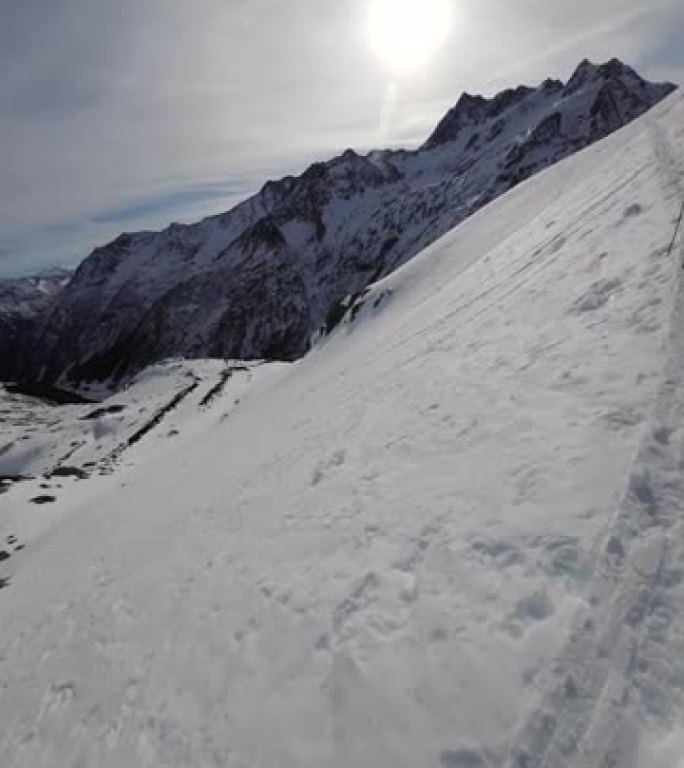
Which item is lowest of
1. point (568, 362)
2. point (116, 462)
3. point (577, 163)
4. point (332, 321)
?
point (116, 462)

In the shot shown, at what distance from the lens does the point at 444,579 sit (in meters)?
7.04

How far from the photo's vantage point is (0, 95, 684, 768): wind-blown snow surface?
533cm

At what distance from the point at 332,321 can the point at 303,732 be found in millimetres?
42044

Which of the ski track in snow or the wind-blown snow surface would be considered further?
the wind-blown snow surface

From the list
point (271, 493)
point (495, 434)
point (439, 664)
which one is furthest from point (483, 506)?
point (271, 493)

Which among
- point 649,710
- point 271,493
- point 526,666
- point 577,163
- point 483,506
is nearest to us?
point 649,710

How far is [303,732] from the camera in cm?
626

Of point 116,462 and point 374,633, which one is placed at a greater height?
point 374,633

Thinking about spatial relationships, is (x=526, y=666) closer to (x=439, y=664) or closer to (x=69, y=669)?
(x=439, y=664)

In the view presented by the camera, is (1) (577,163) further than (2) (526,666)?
Yes

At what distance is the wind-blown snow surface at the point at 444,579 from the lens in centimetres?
533

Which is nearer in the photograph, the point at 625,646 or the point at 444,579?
the point at 625,646

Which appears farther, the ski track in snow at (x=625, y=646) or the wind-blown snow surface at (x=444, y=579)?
the wind-blown snow surface at (x=444, y=579)

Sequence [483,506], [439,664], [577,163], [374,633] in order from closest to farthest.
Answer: [439,664], [374,633], [483,506], [577,163]
